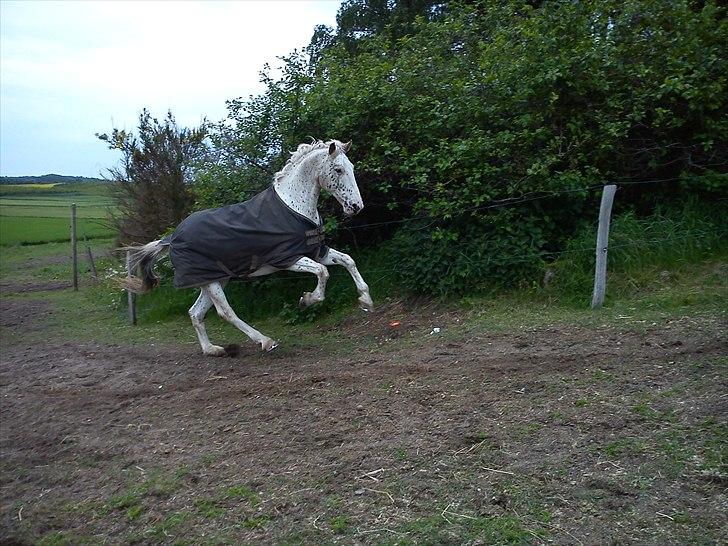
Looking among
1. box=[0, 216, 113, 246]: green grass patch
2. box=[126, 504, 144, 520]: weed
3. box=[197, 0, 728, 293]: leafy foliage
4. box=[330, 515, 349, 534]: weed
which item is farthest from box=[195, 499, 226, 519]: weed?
box=[0, 216, 113, 246]: green grass patch

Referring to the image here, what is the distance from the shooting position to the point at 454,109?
8727 millimetres

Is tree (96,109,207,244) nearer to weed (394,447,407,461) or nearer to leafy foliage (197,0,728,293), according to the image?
leafy foliage (197,0,728,293)

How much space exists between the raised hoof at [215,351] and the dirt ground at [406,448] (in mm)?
882

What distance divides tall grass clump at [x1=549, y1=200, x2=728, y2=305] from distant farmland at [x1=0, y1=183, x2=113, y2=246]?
16.6 metres

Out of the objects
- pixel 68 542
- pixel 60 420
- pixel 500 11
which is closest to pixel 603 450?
pixel 68 542

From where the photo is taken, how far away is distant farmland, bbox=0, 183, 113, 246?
2481 centimetres

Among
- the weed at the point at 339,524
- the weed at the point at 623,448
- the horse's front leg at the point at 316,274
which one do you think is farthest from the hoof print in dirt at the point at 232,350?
the weed at the point at 623,448

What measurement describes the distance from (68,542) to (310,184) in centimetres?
471

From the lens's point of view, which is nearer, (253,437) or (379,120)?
(253,437)

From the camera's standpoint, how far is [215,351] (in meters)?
8.05

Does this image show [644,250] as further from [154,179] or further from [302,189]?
[154,179]

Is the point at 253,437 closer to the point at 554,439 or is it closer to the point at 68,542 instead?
the point at 68,542

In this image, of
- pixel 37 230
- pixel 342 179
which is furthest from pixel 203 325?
pixel 37 230

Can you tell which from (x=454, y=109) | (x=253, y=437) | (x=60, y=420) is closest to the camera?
(x=253, y=437)
